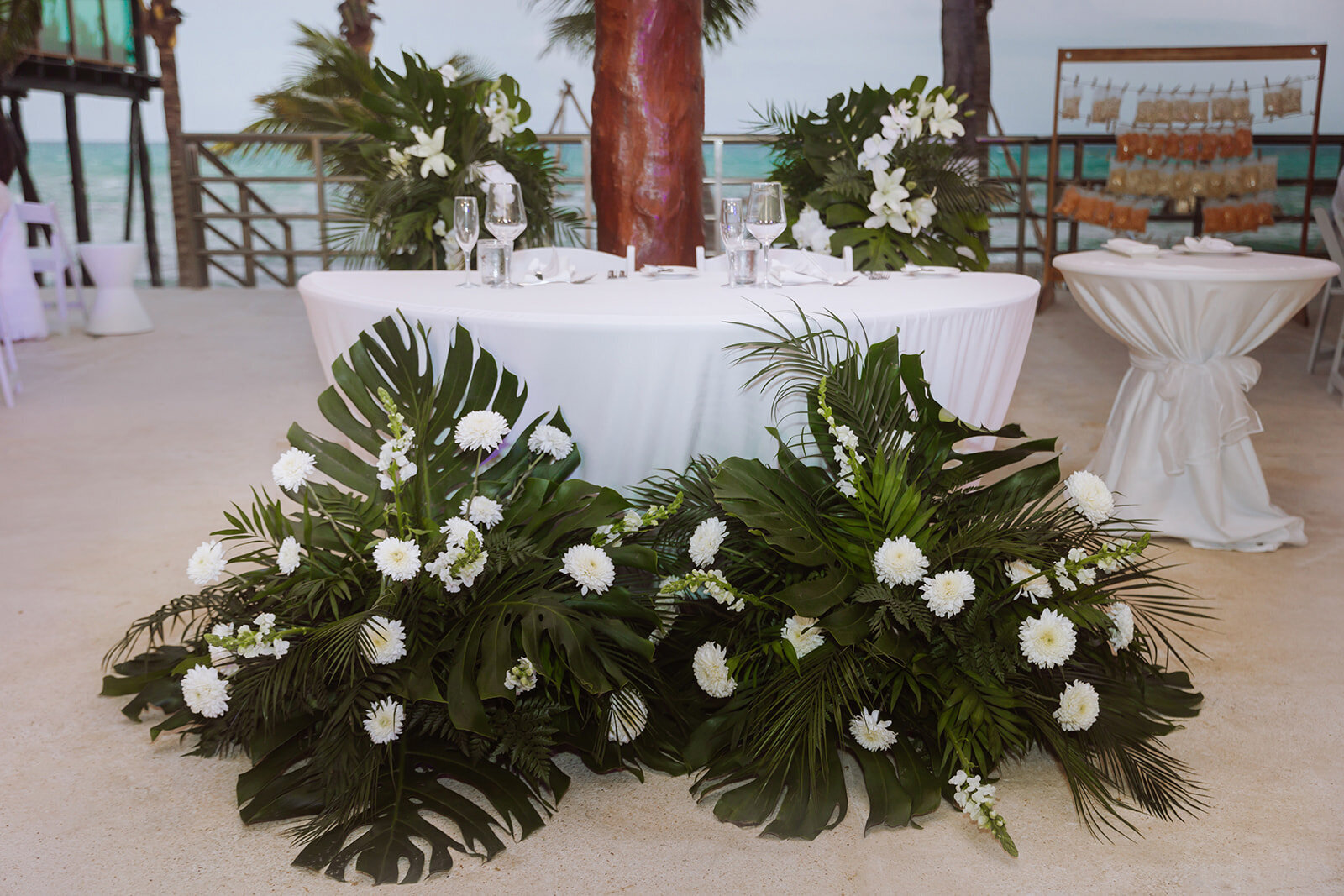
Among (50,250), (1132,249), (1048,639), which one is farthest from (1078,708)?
(50,250)

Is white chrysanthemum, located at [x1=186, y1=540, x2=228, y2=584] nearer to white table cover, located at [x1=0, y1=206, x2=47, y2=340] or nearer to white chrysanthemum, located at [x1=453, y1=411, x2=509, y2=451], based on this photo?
white chrysanthemum, located at [x1=453, y1=411, x2=509, y2=451]

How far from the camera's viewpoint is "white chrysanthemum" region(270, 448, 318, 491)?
1854 millimetres

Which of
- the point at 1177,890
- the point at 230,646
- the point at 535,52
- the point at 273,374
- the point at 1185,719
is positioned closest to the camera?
the point at 1177,890

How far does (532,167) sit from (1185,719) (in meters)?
2.40

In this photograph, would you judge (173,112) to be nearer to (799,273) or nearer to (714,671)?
(799,273)

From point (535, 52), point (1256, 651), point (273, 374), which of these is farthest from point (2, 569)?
point (535, 52)

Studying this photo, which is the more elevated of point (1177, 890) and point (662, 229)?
point (662, 229)

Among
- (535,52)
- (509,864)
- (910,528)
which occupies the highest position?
(535,52)

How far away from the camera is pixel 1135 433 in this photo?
3.11m

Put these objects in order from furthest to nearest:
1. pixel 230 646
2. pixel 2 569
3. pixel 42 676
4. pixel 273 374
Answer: pixel 273 374 < pixel 2 569 < pixel 42 676 < pixel 230 646

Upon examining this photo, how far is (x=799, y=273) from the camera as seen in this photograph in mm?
2357

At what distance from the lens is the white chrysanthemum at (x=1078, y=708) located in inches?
68.0

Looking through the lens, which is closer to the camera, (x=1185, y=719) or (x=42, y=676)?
(x=1185, y=719)

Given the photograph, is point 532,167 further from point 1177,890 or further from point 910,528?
point 1177,890
